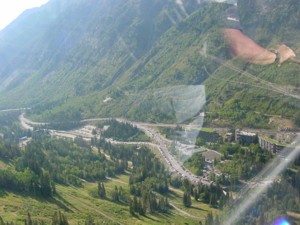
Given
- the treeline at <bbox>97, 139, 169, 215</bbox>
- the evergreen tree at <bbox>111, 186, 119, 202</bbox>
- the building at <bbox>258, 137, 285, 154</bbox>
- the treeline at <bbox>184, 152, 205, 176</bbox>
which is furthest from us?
the building at <bbox>258, 137, 285, 154</bbox>

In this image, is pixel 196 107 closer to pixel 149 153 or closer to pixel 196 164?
pixel 149 153

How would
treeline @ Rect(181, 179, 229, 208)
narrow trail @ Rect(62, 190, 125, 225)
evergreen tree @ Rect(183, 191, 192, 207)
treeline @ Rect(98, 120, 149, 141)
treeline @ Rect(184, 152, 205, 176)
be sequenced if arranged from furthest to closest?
treeline @ Rect(98, 120, 149, 141)
treeline @ Rect(184, 152, 205, 176)
evergreen tree @ Rect(183, 191, 192, 207)
treeline @ Rect(181, 179, 229, 208)
narrow trail @ Rect(62, 190, 125, 225)

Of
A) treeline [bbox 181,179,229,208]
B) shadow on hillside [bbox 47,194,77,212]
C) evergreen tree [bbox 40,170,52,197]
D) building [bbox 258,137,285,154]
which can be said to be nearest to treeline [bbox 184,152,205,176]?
treeline [bbox 181,179,229,208]

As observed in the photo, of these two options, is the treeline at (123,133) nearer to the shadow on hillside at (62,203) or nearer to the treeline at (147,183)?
the treeline at (147,183)

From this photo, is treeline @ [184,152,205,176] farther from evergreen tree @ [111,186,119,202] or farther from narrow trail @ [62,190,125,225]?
narrow trail @ [62,190,125,225]

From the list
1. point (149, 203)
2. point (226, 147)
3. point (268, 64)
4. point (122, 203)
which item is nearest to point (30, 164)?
point (122, 203)

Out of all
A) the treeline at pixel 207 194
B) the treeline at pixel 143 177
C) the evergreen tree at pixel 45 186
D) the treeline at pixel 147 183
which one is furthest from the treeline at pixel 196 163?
the evergreen tree at pixel 45 186
